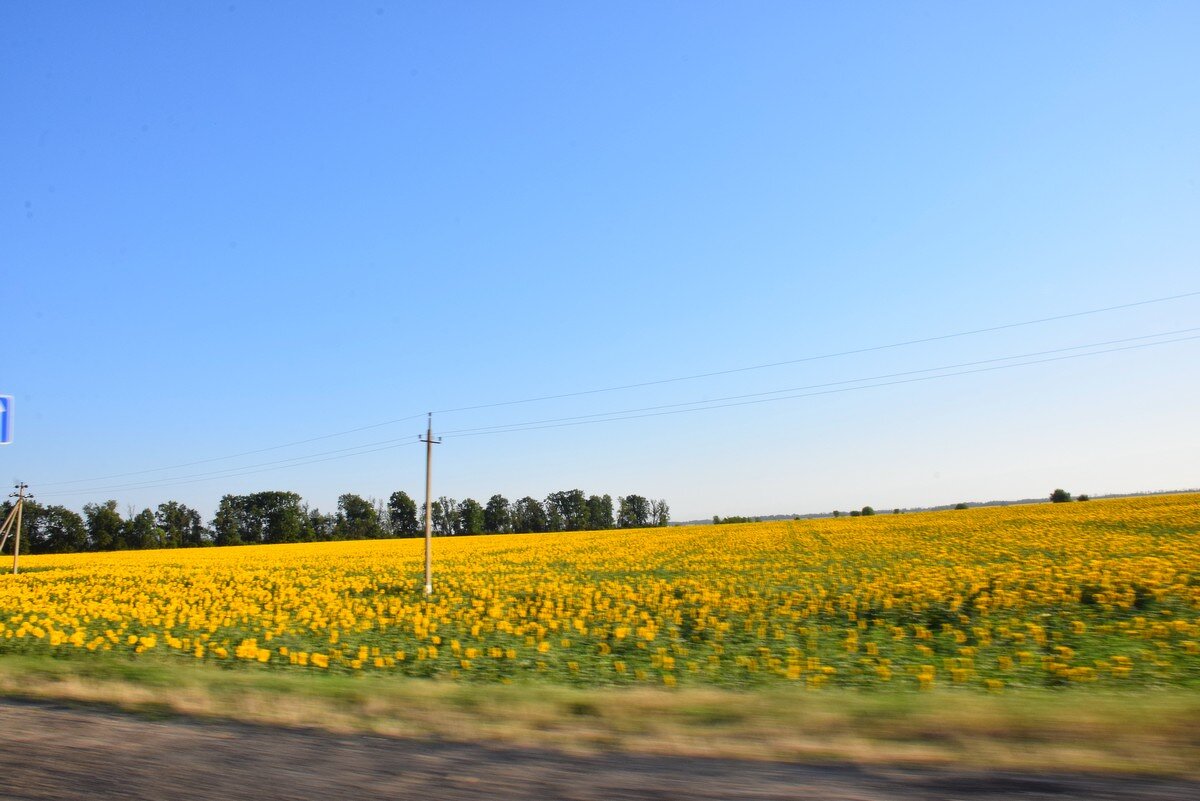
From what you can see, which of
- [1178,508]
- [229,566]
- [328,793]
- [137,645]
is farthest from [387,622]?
[1178,508]

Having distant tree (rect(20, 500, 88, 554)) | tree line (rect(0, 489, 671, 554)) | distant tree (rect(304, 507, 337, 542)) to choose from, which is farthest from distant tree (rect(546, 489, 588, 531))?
distant tree (rect(20, 500, 88, 554))

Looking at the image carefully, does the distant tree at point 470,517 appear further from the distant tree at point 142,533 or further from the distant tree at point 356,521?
the distant tree at point 142,533

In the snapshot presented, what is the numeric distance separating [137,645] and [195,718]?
855 centimetres

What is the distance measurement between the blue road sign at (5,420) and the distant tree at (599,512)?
115167 mm

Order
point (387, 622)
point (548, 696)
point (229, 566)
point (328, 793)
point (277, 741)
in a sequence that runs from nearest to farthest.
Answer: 1. point (328, 793)
2. point (277, 741)
3. point (548, 696)
4. point (387, 622)
5. point (229, 566)

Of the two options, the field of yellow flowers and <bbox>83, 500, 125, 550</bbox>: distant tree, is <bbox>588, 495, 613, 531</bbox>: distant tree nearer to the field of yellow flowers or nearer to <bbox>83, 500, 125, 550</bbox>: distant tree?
<bbox>83, 500, 125, 550</bbox>: distant tree

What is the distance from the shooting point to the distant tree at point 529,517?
11850cm

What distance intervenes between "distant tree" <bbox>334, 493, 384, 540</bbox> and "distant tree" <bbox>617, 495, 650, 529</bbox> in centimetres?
4380

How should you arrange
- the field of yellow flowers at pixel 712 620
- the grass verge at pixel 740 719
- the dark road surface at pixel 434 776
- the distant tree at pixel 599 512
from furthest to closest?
the distant tree at pixel 599 512 → the field of yellow flowers at pixel 712 620 → the grass verge at pixel 740 719 → the dark road surface at pixel 434 776

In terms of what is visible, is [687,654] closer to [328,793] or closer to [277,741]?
[277,741]

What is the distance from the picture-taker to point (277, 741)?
492 cm

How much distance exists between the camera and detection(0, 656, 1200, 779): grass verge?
4.41 meters

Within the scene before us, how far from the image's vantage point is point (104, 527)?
8819 centimetres

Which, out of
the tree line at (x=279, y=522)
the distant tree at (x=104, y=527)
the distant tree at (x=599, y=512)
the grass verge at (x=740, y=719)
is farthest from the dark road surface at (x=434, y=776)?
the distant tree at (x=599, y=512)
